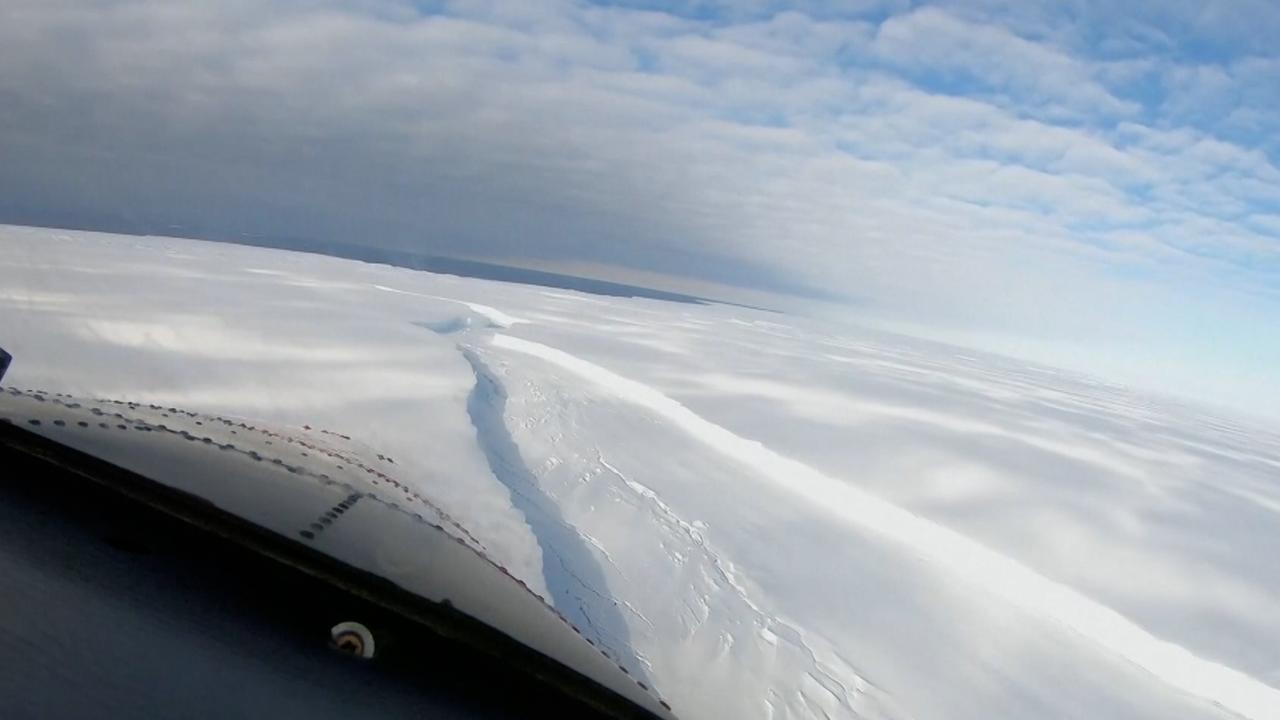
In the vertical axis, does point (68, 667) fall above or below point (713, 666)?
above

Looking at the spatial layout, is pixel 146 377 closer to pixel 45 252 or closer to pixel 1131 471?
pixel 1131 471

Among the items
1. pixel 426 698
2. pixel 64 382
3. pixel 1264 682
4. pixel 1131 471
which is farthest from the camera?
pixel 1131 471

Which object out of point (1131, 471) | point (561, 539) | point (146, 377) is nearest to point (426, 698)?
point (561, 539)

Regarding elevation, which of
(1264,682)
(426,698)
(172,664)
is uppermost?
(172,664)

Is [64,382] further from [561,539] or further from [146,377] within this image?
[561,539]

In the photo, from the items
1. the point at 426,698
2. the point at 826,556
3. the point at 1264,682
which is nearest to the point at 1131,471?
the point at 1264,682

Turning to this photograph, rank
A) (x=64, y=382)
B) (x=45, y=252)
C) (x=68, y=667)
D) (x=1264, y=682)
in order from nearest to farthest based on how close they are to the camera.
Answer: (x=68, y=667)
(x=1264, y=682)
(x=64, y=382)
(x=45, y=252)

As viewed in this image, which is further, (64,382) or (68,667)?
(64,382)
